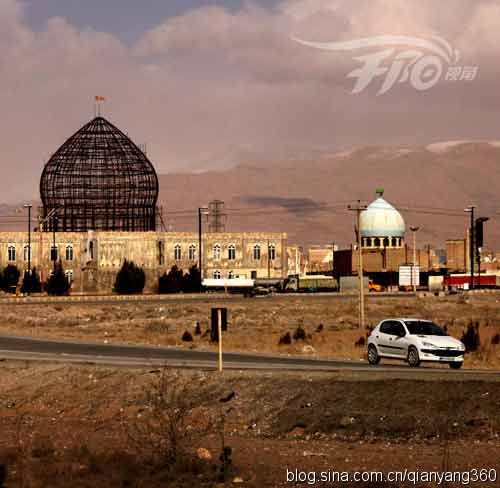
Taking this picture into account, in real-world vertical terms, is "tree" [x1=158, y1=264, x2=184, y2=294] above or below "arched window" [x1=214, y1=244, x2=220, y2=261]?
below

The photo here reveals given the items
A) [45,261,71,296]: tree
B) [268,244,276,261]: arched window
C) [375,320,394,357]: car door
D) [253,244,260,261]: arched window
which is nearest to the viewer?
[375,320,394,357]: car door

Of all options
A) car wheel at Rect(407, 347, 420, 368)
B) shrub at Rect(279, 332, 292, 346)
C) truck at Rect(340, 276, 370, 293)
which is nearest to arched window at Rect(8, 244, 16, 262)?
truck at Rect(340, 276, 370, 293)

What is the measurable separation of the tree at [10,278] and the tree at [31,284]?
3.90 m

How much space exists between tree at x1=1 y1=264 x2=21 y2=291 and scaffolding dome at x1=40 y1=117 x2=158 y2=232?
651cm

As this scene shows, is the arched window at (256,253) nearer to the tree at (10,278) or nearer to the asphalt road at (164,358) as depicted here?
the tree at (10,278)

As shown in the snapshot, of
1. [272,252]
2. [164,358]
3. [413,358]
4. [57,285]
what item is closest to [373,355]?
[413,358]

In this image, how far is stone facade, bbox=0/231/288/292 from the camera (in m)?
114

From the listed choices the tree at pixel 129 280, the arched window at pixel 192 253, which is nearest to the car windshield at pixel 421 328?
the tree at pixel 129 280

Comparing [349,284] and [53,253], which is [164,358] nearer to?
[53,253]

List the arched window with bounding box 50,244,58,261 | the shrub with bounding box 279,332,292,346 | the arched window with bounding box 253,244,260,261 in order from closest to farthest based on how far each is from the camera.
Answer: the shrub with bounding box 279,332,292,346
the arched window with bounding box 50,244,58,261
the arched window with bounding box 253,244,260,261

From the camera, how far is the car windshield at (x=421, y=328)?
34.2m

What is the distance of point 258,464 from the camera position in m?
21.4

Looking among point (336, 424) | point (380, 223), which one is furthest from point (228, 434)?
point (380, 223)

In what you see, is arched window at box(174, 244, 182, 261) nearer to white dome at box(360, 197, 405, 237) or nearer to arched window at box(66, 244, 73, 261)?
arched window at box(66, 244, 73, 261)
